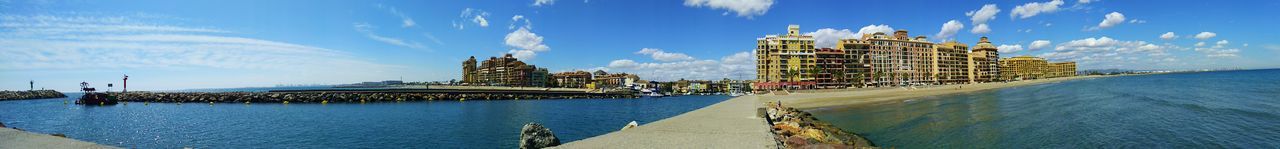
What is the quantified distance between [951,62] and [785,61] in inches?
2605

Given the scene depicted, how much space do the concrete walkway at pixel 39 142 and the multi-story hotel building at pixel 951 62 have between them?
186m

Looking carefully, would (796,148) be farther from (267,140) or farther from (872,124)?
(267,140)

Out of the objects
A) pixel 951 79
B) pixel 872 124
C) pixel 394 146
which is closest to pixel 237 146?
pixel 394 146

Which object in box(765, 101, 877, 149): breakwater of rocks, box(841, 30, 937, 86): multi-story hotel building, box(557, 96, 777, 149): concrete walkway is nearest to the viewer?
box(557, 96, 777, 149): concrete walkway

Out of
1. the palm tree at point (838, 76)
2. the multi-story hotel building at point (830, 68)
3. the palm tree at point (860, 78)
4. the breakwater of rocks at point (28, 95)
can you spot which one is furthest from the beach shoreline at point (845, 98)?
the breakwater of rocks at point (28, 95)

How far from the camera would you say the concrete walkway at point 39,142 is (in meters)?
25.8

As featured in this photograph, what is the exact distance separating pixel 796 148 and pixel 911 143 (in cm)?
753

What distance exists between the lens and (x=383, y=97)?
104438mm

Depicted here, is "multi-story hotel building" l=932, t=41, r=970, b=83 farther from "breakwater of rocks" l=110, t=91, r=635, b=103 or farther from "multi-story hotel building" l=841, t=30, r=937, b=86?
"breakwater of rocks" l=110, t=91, r=635, b=103

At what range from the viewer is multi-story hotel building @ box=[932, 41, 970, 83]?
17612cm

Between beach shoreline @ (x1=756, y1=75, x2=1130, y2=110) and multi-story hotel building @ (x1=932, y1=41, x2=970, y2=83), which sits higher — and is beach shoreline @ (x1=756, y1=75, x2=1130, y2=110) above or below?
below

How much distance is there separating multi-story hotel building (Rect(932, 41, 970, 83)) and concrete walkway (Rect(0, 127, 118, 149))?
18564 centimetres

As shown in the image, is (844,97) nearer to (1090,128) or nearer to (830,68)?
(1090,128)

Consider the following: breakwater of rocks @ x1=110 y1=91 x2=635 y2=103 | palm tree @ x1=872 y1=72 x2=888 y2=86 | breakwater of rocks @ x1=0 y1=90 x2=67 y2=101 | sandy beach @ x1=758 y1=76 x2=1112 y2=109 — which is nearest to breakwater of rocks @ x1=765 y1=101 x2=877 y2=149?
sandy beach @ x1=758 y1=76 x2=1112 y2=109
